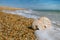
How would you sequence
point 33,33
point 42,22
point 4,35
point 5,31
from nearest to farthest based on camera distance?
point 4,35, point 5,31, point 33,33, point 42,22

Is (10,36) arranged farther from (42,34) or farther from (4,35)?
(42,34)

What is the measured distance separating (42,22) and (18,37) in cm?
211

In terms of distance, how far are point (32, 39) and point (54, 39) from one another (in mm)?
807

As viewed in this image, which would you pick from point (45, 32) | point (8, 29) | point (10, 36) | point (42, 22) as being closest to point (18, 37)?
point (10, 36)

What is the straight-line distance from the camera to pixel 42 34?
7.93 meters

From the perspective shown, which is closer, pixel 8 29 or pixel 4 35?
pixel 4 35

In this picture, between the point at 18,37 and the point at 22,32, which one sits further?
the point at 22,32

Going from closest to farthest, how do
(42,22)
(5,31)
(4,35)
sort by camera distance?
(4,35)
(5,31)
(42,22)

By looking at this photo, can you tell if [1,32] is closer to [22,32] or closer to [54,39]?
[22,32]

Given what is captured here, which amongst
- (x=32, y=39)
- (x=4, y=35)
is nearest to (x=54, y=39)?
(x=32, y=39)

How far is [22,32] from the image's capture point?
7.89 m

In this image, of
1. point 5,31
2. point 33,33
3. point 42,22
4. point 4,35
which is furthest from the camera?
point 42,22

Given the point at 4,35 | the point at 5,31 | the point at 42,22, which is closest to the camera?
the point at 4,35

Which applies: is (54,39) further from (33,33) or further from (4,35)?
(4,35)
